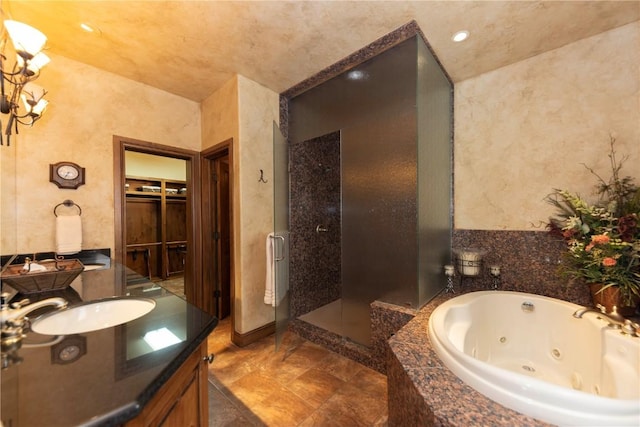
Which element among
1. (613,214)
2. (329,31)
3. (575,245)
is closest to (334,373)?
(575,245)

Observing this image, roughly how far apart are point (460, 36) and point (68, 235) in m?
3.55

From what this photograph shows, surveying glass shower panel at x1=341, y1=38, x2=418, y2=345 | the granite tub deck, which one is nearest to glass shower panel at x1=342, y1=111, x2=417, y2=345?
glass shower panel at x1=341, y1=38, x2=418, y2=345

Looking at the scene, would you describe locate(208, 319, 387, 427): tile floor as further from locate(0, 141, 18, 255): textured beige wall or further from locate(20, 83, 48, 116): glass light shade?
locate(20, 83, 48, 116): glass light shade

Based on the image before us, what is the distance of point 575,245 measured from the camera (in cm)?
167

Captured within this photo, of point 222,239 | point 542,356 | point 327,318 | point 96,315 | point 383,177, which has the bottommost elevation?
point 327,318

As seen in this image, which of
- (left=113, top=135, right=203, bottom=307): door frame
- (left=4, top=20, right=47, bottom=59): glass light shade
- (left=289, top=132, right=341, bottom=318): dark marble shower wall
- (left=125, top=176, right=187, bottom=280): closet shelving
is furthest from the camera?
(left=125, top=176, right=187, bottom=280): closet shelving

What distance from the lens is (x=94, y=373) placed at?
60 cm

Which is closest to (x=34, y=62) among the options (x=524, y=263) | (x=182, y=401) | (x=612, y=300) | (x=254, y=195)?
(x=254, y=195)

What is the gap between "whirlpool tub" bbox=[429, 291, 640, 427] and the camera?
0.82 meters

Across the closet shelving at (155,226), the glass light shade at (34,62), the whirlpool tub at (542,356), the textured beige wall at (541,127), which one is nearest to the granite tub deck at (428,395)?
the whirlpool tub at (542,356)

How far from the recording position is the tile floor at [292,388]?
1.51 m

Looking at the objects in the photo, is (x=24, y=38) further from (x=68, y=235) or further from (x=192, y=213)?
(x=192, y=213)

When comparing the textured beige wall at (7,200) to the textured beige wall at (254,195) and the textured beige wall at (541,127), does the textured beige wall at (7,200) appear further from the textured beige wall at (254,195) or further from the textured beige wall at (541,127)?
the textured beige wall at (541,127)

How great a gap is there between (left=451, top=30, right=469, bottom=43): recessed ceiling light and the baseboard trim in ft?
10.2
